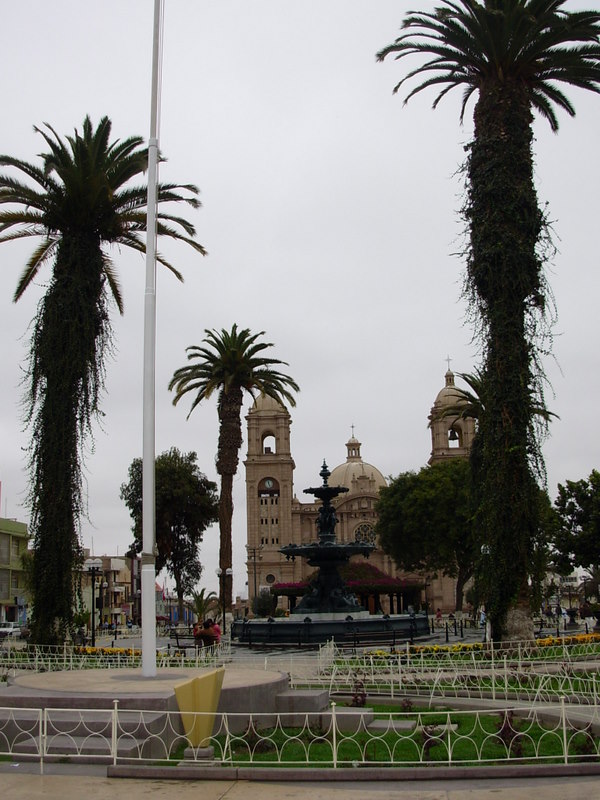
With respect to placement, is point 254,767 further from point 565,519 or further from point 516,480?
point 565,519

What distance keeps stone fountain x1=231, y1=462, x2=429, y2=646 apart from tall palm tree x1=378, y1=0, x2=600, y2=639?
281 inches

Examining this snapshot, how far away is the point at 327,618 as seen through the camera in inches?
1136

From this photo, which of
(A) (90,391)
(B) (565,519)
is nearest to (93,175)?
(A) (90,391)

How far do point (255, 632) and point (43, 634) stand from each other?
8.07 m

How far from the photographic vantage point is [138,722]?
33.1ft

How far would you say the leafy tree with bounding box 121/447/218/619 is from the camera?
2325 inches

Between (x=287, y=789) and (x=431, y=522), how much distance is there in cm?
5665

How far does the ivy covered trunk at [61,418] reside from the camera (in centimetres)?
2225

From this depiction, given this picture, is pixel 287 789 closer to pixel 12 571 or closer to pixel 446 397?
pixel 12 571

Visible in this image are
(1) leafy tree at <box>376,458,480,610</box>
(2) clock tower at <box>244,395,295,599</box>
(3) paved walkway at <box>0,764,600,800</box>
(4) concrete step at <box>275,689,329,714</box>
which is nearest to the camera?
(3) paved walkway at <box>0,764,600,800</box>

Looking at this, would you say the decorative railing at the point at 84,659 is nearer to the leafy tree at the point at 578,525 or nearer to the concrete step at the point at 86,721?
the concrete step at the point at 86,721

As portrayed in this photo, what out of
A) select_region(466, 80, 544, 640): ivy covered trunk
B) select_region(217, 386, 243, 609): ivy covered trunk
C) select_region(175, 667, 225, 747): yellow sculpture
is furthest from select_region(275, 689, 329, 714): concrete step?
select_region(217, 386, 243, 609): ivy covered trunk

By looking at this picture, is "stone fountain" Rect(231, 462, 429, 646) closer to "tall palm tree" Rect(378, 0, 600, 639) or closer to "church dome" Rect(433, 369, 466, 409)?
"tall palm tree" Rect(378, 0, 600, 639)

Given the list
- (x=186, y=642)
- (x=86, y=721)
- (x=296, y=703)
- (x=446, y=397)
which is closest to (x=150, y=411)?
(x=296, y=703)
